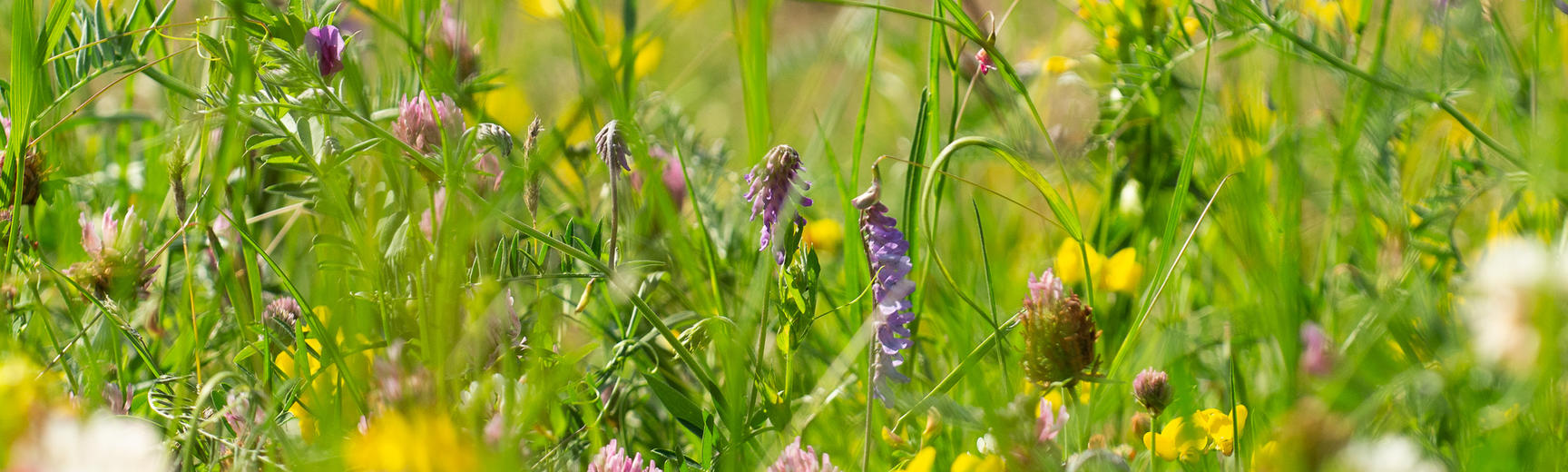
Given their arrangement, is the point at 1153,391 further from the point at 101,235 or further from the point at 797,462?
the point at 101,235

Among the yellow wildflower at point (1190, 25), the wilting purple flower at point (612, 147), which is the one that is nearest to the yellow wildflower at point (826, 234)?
the yellow wildflower at point (1190, 25)

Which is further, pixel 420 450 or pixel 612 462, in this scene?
pixel 612 462

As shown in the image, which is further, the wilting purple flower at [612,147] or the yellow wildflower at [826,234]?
the yellow wildflower at [826,234]

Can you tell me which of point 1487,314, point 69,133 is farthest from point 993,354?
point 69,133

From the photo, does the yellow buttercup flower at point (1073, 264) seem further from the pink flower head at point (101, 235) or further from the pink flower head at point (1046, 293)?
the pink flower head at point (101, 235)

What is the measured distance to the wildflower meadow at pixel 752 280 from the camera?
0.61 m

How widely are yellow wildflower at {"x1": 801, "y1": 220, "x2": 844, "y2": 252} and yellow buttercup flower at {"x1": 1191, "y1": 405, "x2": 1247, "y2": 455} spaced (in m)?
0.61

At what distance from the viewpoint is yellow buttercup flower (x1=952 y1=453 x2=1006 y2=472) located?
25.9 inches

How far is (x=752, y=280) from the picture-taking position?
0.96m

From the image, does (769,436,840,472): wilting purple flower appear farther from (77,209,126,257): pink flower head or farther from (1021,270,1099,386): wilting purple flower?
(77,209,126,257): pink flower head

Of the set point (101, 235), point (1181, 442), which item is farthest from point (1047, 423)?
point (101, 235)

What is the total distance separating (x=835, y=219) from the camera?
58.7 inches

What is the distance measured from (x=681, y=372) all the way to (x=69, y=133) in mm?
813

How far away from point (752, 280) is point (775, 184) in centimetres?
25
